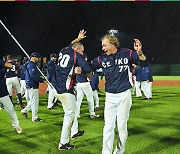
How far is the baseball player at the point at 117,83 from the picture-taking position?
552 centimetres

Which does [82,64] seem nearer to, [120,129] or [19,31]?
[120,129]

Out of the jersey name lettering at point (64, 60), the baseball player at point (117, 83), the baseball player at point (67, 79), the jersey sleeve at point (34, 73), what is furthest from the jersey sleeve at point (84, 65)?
the jersey sleeve at point (34, 73)

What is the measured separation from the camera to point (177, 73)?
1789 inches

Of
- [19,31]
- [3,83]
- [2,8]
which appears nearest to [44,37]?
[19,31]

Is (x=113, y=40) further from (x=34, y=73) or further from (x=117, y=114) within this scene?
(x=34, y=73)

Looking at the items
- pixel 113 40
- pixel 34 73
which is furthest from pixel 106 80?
pixel 34 73

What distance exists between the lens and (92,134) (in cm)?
816

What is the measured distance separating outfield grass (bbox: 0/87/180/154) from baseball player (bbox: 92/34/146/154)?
1.07 metres

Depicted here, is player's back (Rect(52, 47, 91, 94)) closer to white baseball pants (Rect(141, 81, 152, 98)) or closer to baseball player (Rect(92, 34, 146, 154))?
baseball player (Rect(92, 34, 146, 154))

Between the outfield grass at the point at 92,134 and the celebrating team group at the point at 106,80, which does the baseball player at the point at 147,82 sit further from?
the celebrating team group at the point at 106,80

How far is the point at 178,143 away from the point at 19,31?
136ft

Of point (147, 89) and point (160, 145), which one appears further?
point (147, 89)

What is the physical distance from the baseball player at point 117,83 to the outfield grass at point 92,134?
107 cm

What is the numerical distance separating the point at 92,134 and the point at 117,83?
295 cm
